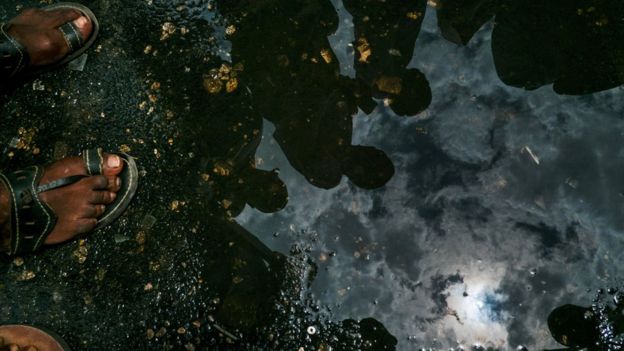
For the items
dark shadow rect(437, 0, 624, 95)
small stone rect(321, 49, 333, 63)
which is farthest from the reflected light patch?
small stone rect(321, 49, 333, 63)

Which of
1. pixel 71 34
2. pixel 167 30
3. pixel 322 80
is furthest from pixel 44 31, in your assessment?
pixel 322 80

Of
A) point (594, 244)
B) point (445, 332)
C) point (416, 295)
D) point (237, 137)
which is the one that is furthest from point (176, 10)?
point (594, 244)

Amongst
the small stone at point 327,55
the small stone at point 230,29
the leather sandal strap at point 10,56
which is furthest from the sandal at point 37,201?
the small stone at point 327,55

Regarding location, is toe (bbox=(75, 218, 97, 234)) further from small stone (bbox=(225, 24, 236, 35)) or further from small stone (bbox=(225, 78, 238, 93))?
small stone (bbox=(225, 24, 236, 35))

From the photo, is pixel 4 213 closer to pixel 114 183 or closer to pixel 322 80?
pixel 114 183

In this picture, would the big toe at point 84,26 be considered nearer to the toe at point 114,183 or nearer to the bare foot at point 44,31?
the bare foot at point 44,31

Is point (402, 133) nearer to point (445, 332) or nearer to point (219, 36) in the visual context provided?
point (445, 332)
